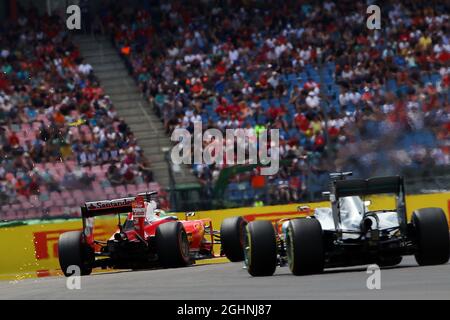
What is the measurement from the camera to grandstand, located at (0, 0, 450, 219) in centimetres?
2658

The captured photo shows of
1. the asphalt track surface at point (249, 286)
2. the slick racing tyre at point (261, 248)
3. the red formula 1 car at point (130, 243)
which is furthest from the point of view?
the red formula 1 car at point (130, 243)

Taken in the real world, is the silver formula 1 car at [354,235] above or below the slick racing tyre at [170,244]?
above

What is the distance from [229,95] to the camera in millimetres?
33188

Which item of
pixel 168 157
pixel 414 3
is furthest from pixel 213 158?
pixel 414 3

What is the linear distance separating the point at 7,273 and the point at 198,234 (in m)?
5.60

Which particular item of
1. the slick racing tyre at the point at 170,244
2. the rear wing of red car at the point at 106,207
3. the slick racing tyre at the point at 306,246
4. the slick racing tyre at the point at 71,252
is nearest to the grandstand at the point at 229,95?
the slick racing tyre at the point at 71,252

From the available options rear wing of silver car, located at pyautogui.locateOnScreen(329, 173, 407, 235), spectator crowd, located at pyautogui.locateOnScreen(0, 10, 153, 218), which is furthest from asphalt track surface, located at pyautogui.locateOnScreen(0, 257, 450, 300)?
spectator crowd, located at pyautogui.locateOnScreen(0, 10, 153, 218)

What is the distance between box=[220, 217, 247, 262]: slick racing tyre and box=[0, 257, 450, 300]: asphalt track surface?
4.37 feet

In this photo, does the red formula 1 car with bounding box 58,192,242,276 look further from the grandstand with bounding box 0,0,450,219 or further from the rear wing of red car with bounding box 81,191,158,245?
the grandstand with bounding box 0,0,450,219

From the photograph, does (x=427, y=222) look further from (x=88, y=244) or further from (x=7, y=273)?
(x=7, y=273)

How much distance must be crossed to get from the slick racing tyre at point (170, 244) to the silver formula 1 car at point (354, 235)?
3953 mm

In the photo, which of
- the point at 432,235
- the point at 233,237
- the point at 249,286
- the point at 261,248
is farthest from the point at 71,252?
the point at 432,235

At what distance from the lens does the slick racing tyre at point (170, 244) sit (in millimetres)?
19594

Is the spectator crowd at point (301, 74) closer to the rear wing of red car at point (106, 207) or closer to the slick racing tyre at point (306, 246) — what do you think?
the rear wing of red car at point (106, 207)
